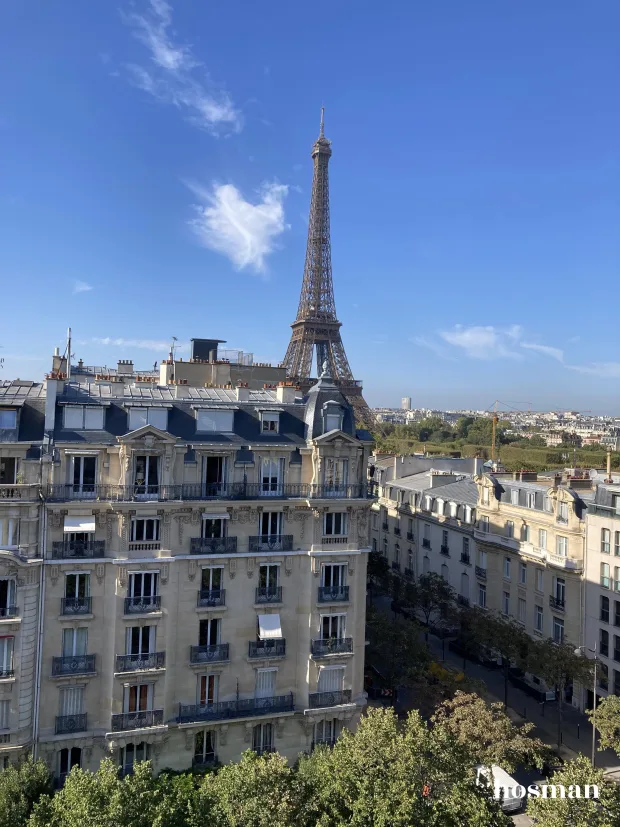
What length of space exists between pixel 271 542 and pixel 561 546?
19.5m

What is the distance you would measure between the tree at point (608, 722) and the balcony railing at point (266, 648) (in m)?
13.1

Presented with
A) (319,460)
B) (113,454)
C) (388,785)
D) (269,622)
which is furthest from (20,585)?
(388,785)

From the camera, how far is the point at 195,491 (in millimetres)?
25781

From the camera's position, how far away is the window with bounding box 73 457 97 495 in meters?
24.4

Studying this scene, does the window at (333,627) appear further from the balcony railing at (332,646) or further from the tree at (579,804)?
the tree at (579,804)

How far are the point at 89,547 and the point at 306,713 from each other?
11018mm

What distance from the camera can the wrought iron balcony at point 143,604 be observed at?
970 inches

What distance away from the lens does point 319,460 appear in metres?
27.1

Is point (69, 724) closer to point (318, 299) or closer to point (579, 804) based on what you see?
point (579, 804)

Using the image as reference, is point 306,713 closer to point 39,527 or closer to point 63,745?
point 63,745

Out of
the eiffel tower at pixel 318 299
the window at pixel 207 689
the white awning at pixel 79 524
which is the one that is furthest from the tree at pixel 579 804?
the eiffel tower at pixel 318 299

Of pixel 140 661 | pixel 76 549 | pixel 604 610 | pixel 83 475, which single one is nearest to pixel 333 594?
pixel 140 661

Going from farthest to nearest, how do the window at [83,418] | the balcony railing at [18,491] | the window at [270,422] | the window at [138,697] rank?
→ the window at [270,422] → the window at [83,418] → the window at [138,697] → the balcony railing at [18,491]

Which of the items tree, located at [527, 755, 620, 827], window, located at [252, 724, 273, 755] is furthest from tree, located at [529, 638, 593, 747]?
tree, located at [527, 755, 620, 827]
